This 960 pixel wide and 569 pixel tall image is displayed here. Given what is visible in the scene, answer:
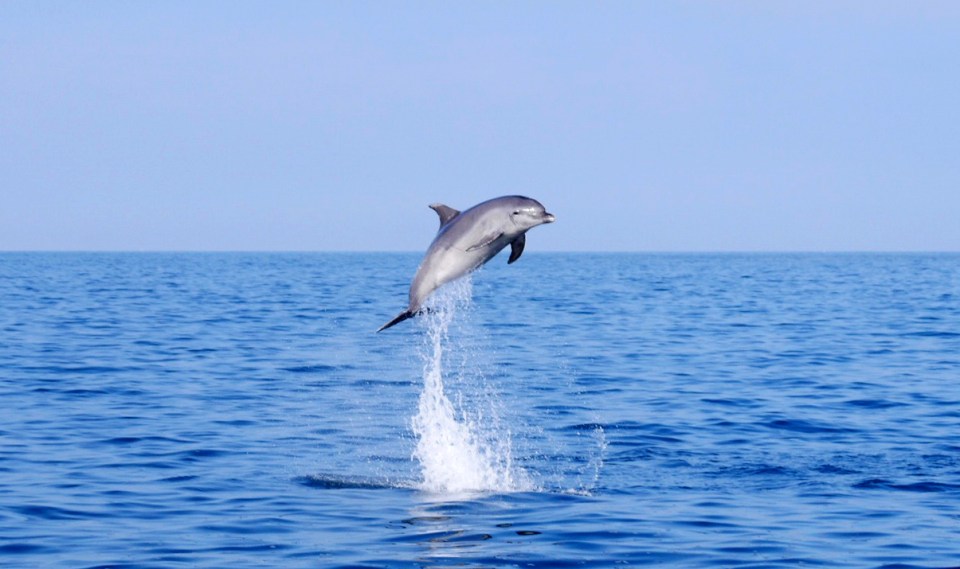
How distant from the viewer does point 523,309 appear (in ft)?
156

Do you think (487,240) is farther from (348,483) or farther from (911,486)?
(911,486)

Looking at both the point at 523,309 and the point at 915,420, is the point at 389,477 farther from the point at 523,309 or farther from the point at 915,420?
the point at 523,309

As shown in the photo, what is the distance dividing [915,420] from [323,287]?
53.9 m

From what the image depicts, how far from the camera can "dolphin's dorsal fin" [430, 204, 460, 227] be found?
1130cm

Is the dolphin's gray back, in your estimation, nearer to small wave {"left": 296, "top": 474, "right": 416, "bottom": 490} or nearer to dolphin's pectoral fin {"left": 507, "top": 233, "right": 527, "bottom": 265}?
dolphin's pectoral fin {"left": 507, "top": 233, "right": 527, "bottom": 265}

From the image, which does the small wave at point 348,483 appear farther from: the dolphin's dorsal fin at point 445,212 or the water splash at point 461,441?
the dolphin's dorsal fin at point 445,212

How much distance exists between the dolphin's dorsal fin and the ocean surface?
0.85 meters

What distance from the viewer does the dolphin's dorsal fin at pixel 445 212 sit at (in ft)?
37.1

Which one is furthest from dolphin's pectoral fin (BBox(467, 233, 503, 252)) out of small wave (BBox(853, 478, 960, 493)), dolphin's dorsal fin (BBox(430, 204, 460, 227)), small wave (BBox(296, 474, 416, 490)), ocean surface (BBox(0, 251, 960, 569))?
small wave (BBox(853, 478, 960, 493))

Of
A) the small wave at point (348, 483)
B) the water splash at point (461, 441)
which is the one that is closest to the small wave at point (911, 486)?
the water splash at point (461, 441)

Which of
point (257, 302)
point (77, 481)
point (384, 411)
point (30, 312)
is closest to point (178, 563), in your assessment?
point (77, 481)

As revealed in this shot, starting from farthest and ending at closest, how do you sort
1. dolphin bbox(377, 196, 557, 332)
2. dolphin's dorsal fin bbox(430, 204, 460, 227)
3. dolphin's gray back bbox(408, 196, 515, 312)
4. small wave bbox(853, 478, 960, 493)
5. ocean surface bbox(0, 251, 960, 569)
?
small wave bbox(853, 478, 960, 493), ocean surface bbox(0, 251, 960, 569), dolphin's dorsal fin bbox(430, 204, 460, 227), dolphin's gray back bbox(408, 196, 515, 312), dolphin bbox(377, 196, 557, 332)

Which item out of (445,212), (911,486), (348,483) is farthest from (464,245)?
(911,486)

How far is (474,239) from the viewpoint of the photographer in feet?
34.4
